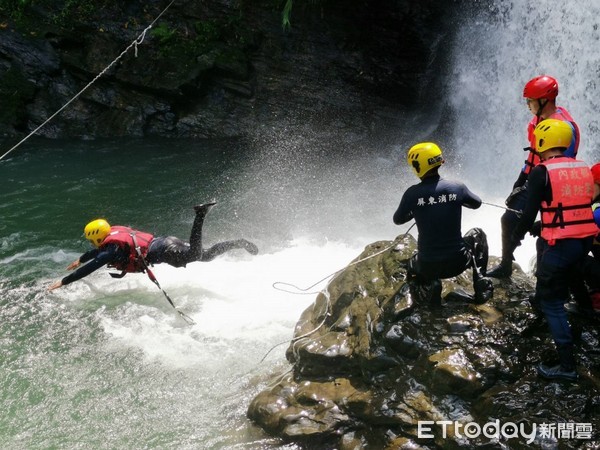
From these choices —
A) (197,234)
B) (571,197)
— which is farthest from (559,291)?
(197,234)

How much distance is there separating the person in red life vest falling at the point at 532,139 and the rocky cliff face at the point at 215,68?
11.9m

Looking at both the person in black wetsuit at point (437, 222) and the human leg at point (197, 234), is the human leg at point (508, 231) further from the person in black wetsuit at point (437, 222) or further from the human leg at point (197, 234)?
the human leg at point (197, 234)

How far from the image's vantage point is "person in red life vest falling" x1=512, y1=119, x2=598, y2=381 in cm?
434

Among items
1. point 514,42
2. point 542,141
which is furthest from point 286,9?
point 542,141

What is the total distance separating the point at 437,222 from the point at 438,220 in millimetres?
27

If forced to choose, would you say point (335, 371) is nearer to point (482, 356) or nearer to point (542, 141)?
point (482, 356)

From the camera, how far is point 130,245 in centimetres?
821

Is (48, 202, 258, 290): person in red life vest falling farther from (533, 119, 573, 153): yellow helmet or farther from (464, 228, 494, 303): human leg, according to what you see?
(533, 119, 573, 153): yellow helmet

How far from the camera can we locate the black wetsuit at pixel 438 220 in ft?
16.7

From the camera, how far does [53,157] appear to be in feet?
55.6

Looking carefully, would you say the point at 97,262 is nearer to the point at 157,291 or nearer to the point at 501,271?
the point at 157,291

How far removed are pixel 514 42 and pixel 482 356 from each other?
13301 mm

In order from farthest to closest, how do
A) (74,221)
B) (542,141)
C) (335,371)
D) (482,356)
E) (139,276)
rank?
(74,221)
(139,276)
(335,371)
(482,356)
(542,141)

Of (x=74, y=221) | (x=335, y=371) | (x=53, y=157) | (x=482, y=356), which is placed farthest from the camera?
(x=53, y=157)
